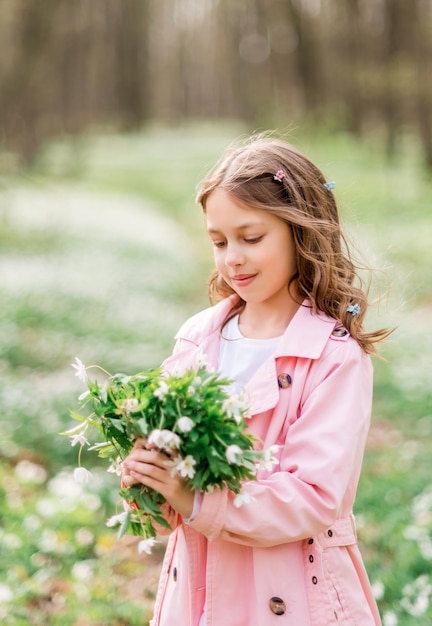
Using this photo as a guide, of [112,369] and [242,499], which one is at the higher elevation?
[242,499]

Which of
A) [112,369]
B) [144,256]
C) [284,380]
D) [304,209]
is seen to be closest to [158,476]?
[284,380]

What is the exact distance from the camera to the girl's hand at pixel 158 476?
2004 mm

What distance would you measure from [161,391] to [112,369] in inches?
225

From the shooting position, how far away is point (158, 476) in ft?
6.58

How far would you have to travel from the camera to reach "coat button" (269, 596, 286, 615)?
82.3 inches

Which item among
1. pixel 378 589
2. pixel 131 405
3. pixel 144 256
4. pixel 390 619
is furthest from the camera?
pixel 144 256

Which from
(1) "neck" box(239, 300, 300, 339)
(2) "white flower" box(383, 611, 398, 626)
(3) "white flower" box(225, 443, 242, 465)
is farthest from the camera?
(2) "white flower" box(383, 611, 398, 626)

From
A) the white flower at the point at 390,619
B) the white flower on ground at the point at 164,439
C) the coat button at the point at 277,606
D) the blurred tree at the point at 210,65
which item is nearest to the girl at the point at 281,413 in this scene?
the coat button at the point at 277,606

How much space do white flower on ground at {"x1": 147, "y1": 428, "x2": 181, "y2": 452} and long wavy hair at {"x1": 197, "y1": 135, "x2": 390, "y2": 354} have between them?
2.29ft

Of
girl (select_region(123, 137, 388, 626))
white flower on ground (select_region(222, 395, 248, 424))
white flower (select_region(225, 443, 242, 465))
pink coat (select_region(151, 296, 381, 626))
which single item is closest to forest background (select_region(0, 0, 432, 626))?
girl (select_region(123, 137, 388, 626))

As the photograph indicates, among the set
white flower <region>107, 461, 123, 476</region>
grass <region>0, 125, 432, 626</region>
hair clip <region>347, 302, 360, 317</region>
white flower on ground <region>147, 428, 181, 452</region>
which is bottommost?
grass <region>0, 125, 432, 626</region>

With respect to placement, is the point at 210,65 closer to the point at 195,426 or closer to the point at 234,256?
the point at 234,256

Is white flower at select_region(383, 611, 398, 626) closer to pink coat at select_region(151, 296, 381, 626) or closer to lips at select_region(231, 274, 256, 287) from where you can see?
pink coat at select_region(151, 296, 381, 626)

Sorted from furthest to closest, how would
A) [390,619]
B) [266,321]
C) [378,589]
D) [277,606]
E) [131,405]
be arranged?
1. [378,589]
2. [390,619]
3. [266,321]
4. [277,606]
5. [131,405]
